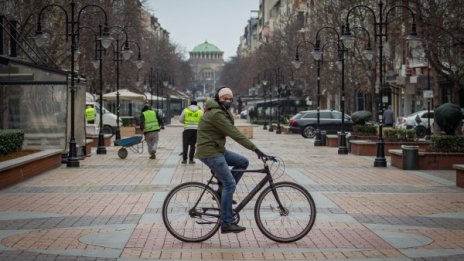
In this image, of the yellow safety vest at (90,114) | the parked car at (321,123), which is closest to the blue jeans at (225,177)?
the yellow safety vest at (90,114)

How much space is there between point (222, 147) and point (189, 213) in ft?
2.70

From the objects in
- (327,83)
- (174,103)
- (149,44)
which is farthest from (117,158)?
(174,103)

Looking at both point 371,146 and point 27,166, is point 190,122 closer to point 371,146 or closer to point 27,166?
point 27,166

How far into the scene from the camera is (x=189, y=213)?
34.0ft

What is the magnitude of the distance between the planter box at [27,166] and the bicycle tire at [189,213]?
7687 millimetres

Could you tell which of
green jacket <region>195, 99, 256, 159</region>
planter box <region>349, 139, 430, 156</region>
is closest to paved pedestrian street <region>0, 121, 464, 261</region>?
green jacket <region>195, 99, 256, 159</region>

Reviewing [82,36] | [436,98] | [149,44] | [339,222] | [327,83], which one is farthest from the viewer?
[149,44]

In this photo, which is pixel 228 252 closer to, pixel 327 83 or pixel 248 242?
pixel 248 242

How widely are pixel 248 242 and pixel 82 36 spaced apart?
40887mm

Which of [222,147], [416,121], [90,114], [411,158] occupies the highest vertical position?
[90,114]

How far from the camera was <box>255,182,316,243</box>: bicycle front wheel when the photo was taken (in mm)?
10320

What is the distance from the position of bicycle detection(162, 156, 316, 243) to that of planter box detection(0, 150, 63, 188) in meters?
7.73

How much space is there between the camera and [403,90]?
69750mm

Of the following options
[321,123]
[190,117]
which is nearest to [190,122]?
[190,117]
